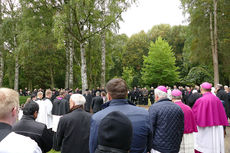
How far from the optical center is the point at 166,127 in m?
4.13

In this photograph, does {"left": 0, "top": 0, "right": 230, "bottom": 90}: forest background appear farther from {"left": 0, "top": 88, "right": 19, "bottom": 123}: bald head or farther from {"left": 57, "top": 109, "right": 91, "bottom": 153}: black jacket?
{"left": 0, "top": 88, "right": 19, "bottom": 123}: bald head

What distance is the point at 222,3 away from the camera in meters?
23.4

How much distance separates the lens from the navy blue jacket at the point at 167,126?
410 cm

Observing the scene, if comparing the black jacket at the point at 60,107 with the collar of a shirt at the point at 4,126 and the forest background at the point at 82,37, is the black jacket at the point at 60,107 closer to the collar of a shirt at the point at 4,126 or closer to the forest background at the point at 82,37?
the collar of a shirt at the point at 4,126

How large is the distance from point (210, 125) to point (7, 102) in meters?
5.30

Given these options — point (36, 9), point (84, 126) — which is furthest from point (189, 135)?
point (36, 9)

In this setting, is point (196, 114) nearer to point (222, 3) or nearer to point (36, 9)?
point (36, 9)

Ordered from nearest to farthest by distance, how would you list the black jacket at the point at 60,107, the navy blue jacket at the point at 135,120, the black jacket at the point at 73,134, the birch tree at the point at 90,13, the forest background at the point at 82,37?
the navy blue jacket at the point at 135,120 → the black jacket at the point at 73,134 → the black jacket at the point at 60,107 → the birch tree at the point at 90,13 → the forest background at the point at 82,37

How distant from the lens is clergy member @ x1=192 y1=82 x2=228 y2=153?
222 inches

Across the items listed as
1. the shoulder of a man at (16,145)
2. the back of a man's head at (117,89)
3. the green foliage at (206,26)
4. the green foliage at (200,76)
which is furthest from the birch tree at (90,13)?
the green foliage at (200,76)

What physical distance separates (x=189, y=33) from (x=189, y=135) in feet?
79.9

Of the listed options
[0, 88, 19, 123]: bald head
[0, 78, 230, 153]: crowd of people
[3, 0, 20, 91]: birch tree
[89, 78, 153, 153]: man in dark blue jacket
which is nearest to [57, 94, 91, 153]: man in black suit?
[0, 78, 230, 153]: crowd of people

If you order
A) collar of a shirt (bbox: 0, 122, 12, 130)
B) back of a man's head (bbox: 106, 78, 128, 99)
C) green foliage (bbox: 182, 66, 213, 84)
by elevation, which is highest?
green foliage (bbox: 182, 66, 213, 84)

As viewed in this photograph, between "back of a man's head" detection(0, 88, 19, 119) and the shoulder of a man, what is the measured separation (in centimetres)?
30
